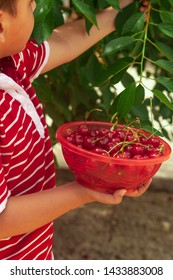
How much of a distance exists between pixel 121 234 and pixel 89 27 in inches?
84.1

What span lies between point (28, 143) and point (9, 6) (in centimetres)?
37

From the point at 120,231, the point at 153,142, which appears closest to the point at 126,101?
the point at 153,142

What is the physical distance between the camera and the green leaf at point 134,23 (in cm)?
158

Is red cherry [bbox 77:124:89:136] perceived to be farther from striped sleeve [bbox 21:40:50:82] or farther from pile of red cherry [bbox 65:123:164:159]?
striped sleeve [bbox 21:40:50:82]

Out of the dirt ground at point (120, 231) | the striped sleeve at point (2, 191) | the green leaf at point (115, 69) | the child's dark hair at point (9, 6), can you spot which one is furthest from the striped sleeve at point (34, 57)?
the dirt ground at point (120, 231)

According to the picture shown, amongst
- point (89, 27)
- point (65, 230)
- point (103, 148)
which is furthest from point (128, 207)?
point (103, 148)

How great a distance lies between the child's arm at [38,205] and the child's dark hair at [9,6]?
0.43 m

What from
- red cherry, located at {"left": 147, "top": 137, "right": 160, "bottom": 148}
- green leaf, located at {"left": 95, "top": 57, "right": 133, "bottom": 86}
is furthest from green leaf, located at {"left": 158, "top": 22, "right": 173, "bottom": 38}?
red cherry, located at {"left": 147, "top": 137, "right": 160, "bottom": 148}

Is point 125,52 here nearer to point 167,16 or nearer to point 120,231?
point 167,16

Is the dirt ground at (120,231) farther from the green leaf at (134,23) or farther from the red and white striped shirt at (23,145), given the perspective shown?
the green leaf at (134,23)

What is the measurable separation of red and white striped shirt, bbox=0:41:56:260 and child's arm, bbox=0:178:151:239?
0.12 ft

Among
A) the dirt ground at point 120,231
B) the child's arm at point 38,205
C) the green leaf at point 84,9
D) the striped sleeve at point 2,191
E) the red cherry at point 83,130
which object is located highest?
the green leaf at point 84,9

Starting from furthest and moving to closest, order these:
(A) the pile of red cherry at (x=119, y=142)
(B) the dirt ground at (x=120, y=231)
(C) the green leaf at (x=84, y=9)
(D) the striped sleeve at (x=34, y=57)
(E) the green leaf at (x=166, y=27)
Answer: (B) the dirt ground at (x=120, y=231) < (D) the striped sleeve at (x=34, y=57) < (E) the green leaf at (x=166, y=27) < (C) the green leaf at (x=84, y=9) < (A) the pile of red cherry at (x=119, y=142)

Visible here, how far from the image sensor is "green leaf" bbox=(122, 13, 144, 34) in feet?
5.19
